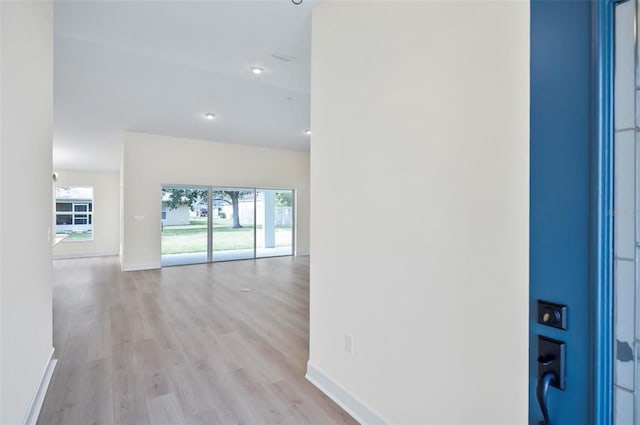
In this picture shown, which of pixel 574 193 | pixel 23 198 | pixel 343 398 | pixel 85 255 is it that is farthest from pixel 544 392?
pixel 85 255

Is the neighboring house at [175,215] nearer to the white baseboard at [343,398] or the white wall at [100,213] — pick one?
the white wall at [100,213]

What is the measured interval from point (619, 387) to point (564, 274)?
0.28 metres

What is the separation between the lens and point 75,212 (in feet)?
34.3

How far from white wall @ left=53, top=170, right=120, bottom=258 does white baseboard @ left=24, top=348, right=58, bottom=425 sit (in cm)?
955

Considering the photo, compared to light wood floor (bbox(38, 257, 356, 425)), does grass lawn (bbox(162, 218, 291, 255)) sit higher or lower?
higher

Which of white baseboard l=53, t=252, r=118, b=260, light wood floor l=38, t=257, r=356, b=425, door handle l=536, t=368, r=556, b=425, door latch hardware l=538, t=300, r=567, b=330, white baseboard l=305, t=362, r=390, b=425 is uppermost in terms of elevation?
door latch hardware l=538, t=300, r=567, b=330

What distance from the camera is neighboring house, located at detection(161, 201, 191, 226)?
287 inches

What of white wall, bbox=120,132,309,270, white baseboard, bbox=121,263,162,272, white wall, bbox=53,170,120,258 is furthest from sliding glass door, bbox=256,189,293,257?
white wall, bbox=53,170,120,258

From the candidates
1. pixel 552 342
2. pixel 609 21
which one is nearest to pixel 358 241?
pixel 552 342

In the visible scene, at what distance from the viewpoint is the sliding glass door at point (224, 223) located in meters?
7.45

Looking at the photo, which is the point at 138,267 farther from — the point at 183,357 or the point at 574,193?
the point at 574,193

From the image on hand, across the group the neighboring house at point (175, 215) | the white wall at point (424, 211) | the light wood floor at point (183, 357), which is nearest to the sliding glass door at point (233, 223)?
the neighboring house at point (175, 215)

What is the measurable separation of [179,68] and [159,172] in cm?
378

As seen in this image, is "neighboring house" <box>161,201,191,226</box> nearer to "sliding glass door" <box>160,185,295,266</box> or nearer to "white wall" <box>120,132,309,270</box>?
"sliding glass door" <box>160,185,295,266</box>
